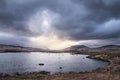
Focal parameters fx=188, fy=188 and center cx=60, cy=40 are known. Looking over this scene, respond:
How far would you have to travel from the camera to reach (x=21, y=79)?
142 ft

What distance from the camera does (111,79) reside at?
41469 millimetres

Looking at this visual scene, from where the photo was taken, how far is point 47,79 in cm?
4222

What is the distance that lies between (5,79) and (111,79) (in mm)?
24015

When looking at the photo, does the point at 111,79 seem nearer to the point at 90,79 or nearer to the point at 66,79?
the point at 90,79

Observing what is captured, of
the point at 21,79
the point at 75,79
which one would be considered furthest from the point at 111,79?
the point at 21,79

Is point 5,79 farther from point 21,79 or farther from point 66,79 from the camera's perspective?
point 66,79

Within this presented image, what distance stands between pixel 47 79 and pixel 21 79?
20.1 ft

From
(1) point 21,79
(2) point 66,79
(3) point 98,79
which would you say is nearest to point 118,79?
(3) point 98,79

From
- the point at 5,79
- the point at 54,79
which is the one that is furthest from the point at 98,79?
the point at 5,79

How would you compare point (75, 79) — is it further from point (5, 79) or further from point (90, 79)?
point (5, 79)

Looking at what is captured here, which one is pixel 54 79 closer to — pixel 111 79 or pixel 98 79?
pixel 98 79

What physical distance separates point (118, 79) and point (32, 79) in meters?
19.0

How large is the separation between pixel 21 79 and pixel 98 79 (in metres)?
17.4

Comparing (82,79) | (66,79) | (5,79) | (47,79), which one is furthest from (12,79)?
(82,79)
